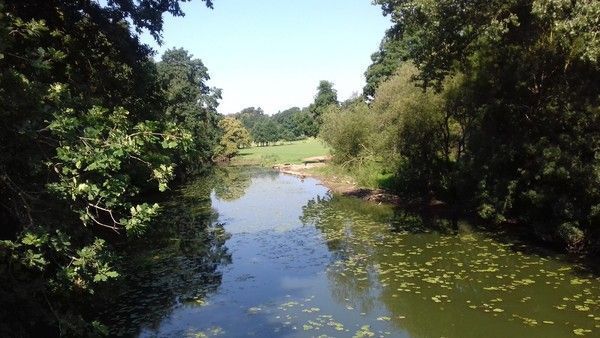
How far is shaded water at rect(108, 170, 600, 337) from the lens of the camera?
12594 millimetres

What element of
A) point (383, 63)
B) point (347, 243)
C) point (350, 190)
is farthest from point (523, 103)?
point (383, 63)

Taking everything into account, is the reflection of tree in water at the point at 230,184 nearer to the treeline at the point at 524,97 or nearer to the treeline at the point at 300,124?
the treeline at the point at 524,97

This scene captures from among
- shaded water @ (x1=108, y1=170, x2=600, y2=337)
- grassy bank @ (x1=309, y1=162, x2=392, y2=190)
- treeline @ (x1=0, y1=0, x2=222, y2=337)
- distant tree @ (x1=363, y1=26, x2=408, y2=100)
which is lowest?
shaded water @ (x1=108, y1=170, x2=600, y2=337)

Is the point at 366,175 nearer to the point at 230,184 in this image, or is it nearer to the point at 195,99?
the point at 230,184

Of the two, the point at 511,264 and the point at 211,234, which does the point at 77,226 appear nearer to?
the point at 511,264

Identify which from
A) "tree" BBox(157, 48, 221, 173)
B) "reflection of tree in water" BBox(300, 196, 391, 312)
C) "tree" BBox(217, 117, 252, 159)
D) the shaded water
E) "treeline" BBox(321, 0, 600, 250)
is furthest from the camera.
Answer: "tree" BBox(217, 117, 252, 159)

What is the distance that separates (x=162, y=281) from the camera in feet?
56.2

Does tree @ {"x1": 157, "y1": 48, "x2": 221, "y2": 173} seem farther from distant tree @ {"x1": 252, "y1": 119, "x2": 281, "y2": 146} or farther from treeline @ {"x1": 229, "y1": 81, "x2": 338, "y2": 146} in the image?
distant tree @ {"x1": 252, "y1": 119, "x2": 281, "y2": 146}

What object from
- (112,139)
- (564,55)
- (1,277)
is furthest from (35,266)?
(564,55)

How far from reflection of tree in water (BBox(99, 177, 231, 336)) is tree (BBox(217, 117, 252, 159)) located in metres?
54.4

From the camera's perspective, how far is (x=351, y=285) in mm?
16094

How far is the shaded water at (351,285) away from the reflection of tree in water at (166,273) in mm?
63

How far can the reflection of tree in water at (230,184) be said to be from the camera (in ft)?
140

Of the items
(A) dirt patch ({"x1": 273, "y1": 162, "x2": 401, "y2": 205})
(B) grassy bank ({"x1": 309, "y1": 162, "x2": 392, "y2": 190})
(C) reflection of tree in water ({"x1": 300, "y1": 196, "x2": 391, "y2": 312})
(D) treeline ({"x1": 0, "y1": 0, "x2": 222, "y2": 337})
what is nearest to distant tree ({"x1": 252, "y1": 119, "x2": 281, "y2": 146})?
(A) dirt patch ({"x1": 273, "y1": 162, "x2": 401, "y2": 205})
